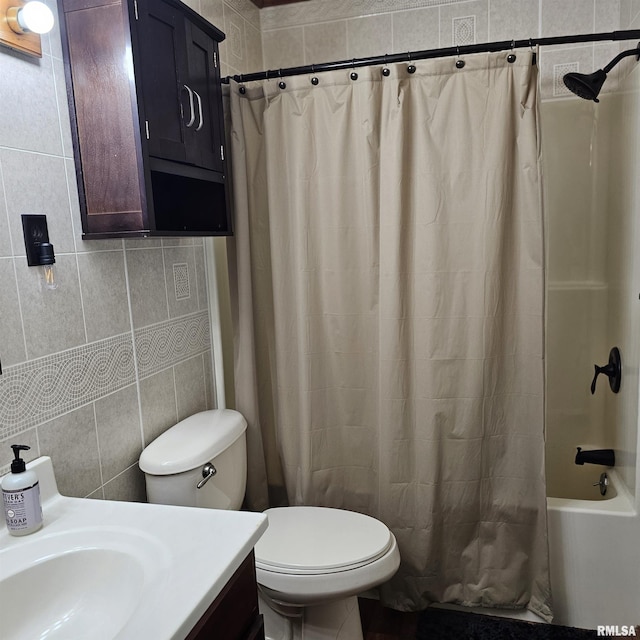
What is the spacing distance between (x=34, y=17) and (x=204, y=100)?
20.9 inches

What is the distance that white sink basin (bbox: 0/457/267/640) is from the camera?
93 cm

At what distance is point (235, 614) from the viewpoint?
1.06 m

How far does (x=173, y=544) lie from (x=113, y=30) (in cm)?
113

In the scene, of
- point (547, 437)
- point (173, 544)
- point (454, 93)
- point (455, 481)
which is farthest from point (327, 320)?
point (547, 437)

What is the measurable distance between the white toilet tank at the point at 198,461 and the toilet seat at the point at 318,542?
18cm

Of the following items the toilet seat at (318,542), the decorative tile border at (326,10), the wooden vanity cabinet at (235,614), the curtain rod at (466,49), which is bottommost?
the toilet seat at (318,542)

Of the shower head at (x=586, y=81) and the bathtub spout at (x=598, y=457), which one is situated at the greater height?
the shower head at (x=586, y=81)

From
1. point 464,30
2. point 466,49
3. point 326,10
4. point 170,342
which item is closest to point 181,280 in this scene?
point 170,342

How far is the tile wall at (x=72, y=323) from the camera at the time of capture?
119 cm

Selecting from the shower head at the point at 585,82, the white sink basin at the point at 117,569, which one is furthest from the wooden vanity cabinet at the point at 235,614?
the shower head at the point at 585,82

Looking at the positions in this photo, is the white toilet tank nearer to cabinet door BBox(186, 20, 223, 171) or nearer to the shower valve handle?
cabinet door BBox(186, 20, 223, 171)

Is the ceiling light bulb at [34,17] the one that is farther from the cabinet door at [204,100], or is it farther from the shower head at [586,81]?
the shower head at [586,81]

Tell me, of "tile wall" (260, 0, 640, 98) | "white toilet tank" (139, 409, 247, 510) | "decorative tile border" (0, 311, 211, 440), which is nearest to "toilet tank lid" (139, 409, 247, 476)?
"white toilet tank" (139, 409, 247, 510)

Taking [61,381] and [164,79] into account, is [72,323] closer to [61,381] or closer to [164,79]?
[61,381]
